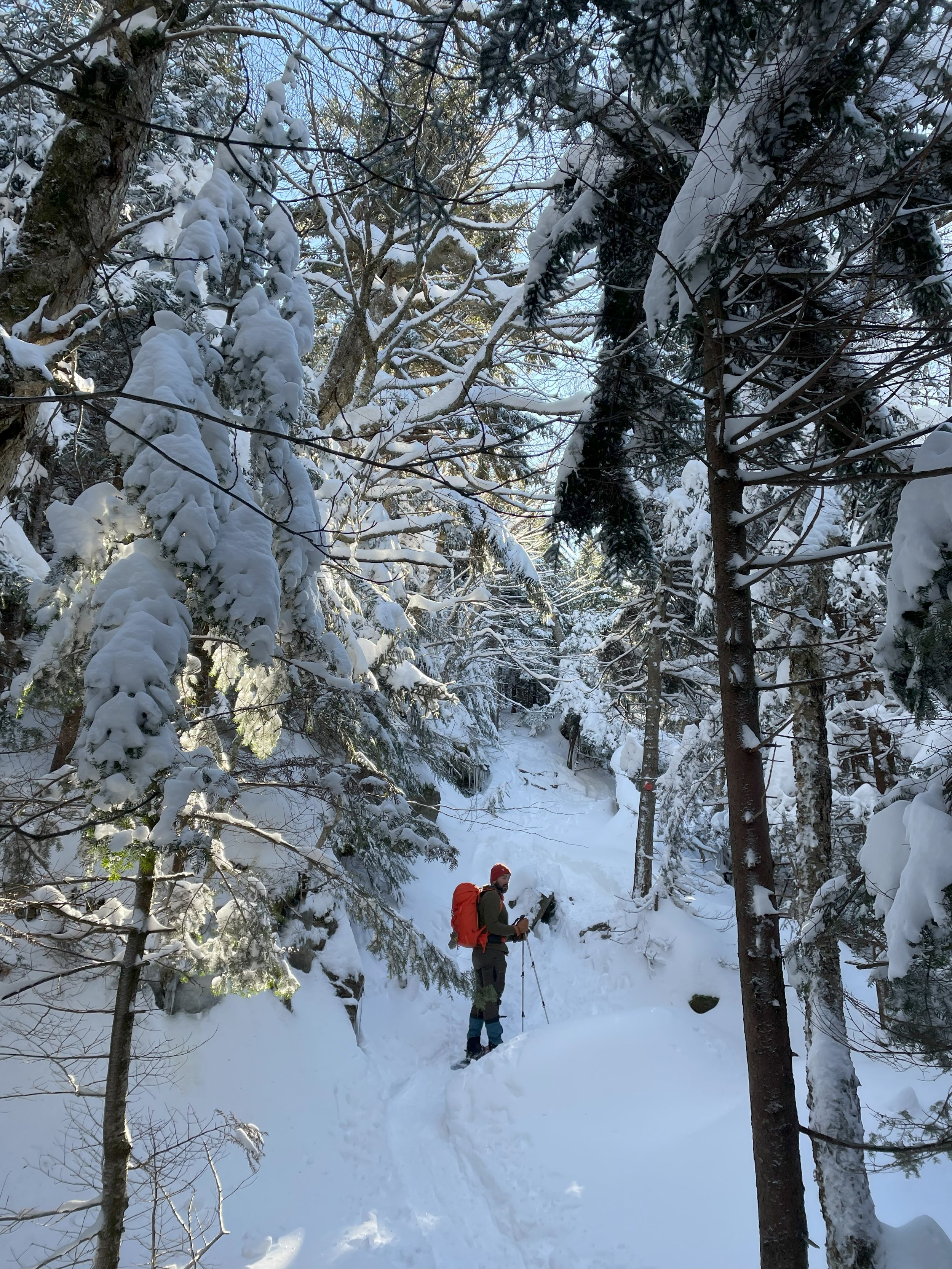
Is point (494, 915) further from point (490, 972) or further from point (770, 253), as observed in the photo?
point (770, 253)

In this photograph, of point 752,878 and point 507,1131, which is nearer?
point 752,878

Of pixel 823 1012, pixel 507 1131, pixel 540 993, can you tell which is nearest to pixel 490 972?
pixel 507 1131

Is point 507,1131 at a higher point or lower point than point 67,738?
lower

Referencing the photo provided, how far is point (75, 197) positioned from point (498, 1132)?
675 centimetres

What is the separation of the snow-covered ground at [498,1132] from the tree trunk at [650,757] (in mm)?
2853

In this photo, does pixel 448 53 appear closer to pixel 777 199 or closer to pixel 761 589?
pixel 777 199

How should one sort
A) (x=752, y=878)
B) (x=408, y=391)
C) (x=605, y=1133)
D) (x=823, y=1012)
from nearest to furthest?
(x=752, y=878) < (x=823, y=1012) < (x=605, y=1133) < (x=408, y=391)

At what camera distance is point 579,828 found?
736 inches

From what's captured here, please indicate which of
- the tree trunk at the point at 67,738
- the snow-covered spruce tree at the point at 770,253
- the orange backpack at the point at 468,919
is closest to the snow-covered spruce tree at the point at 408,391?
the snow-covered spruce tree at the point at 770,253

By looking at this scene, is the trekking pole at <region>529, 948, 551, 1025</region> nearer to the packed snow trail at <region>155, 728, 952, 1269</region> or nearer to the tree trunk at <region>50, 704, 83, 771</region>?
the packed snow trail at <region>155, 728, 952, 1269</region>

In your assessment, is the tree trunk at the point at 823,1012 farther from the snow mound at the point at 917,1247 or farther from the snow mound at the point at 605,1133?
the snow mound at the point at 605,1133

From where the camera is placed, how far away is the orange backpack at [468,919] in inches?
272

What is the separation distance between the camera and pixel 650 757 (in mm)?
11398

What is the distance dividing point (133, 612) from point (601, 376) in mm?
2666
